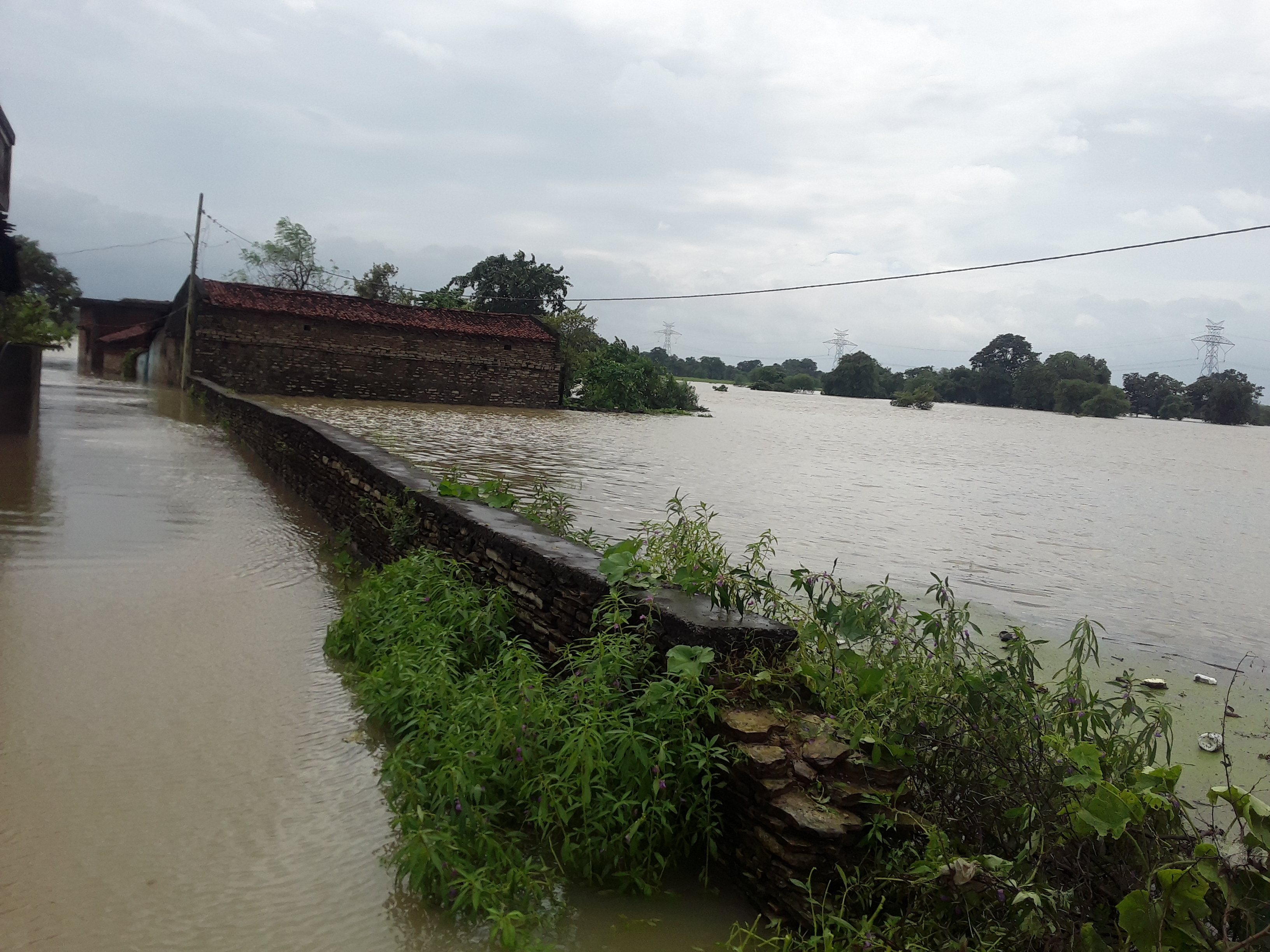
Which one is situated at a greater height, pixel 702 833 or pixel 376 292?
pixel 376 292

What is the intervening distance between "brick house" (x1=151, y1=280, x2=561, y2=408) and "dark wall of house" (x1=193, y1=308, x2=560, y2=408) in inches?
1.3

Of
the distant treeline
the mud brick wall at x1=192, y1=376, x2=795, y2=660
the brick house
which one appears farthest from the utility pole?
the distant treeline

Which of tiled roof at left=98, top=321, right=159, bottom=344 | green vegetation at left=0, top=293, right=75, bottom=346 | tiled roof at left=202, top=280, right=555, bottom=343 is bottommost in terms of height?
green vegetation at left=0, top=293, right=75, bottom=346

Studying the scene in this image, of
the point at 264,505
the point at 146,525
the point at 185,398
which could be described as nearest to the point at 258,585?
the point at 146,525

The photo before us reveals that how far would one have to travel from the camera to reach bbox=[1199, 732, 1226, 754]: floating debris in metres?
5.01

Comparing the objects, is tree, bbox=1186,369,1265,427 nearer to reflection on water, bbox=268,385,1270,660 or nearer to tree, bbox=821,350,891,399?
tree, bbox=821,350,891,399

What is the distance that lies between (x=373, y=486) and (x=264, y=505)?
10.6 feet

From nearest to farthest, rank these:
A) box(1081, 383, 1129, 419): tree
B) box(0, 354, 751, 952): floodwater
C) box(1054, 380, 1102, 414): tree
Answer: box(0, 354, 751, 952): floodwater
box(1081, 383, 1129, 419): tree
box(1054, 380, 1102, 414): tree

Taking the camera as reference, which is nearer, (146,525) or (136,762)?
(136,762)

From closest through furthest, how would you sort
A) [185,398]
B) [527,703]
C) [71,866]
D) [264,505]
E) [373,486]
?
[71,866] < [527,703] < [373,486] < [264,505] < [185,398]

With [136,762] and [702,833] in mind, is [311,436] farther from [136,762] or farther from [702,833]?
[702,833]

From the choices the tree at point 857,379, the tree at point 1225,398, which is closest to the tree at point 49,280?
the tree at point 857,379

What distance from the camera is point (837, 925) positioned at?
267 cm

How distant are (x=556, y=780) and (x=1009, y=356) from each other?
132160mm
